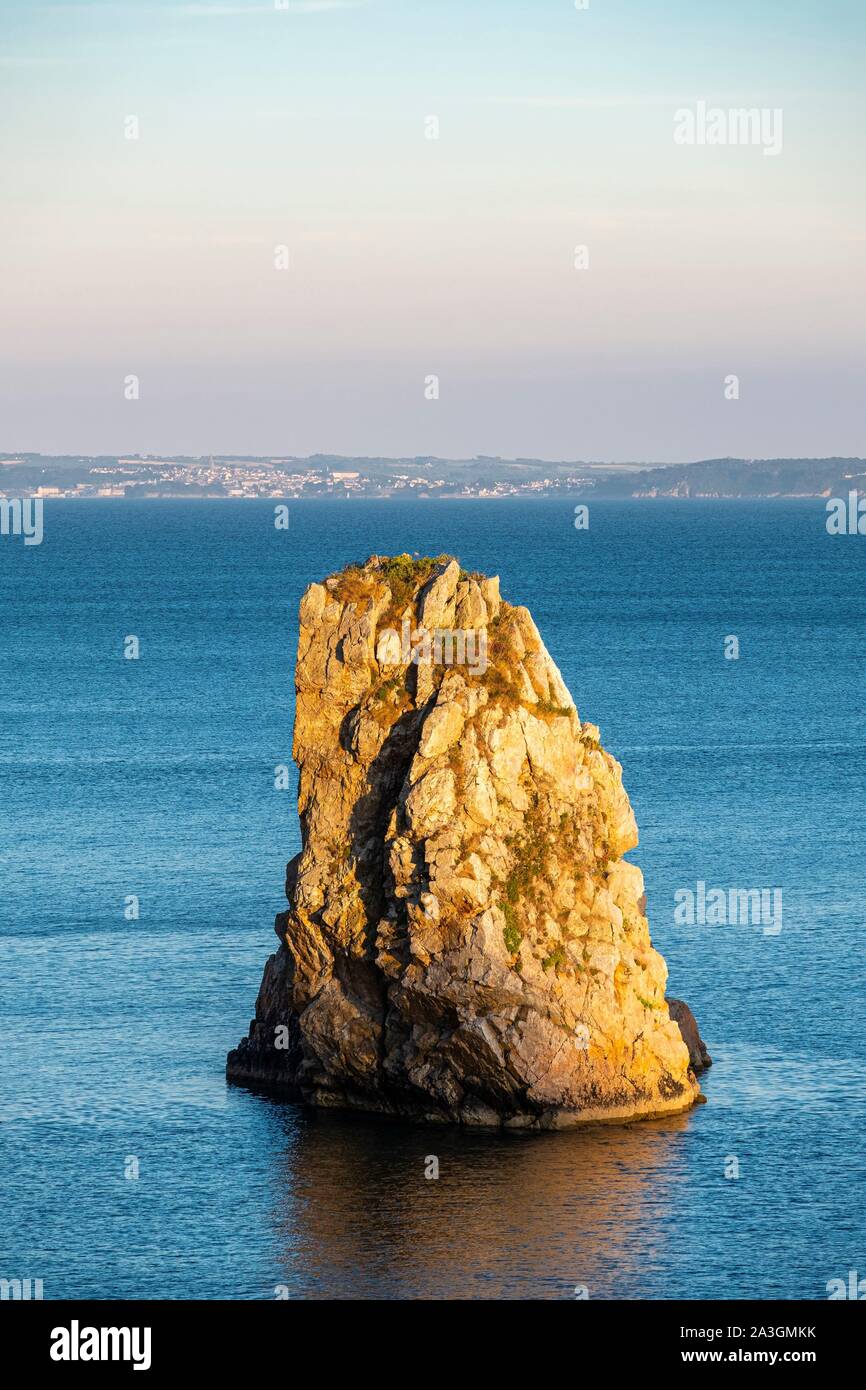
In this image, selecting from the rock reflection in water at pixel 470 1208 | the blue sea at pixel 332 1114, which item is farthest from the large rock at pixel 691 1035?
the rock reflection in water at pixel 470 1208

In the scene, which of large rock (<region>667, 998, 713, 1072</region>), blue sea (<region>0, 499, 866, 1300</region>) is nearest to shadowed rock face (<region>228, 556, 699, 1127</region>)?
large rock (<region>667, 998, 713, 1072</region>)

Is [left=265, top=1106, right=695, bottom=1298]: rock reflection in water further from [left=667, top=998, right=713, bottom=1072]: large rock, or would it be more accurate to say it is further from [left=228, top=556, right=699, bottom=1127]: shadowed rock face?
[left=667, top=998, right=713, bottom=1072]: large rock

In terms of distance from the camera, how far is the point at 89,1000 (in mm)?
69312

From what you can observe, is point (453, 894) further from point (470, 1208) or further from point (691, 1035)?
point (470, 1208)

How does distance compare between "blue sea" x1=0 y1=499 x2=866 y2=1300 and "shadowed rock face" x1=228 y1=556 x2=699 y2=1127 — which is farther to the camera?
"shadowed rock face" x1=228 y1=556 x2=699 y2=1127

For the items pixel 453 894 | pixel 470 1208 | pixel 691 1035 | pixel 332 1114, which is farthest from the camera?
pixel 691 1035

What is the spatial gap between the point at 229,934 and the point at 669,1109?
71.8 feet

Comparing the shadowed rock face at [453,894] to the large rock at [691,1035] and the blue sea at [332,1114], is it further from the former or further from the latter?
the blue sea at [332,1114]

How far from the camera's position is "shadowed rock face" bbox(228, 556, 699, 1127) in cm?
5869

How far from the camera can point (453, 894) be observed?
59219 mm

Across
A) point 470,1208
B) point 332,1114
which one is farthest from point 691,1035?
point 470,1208

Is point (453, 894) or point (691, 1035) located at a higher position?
point (453, 894)
